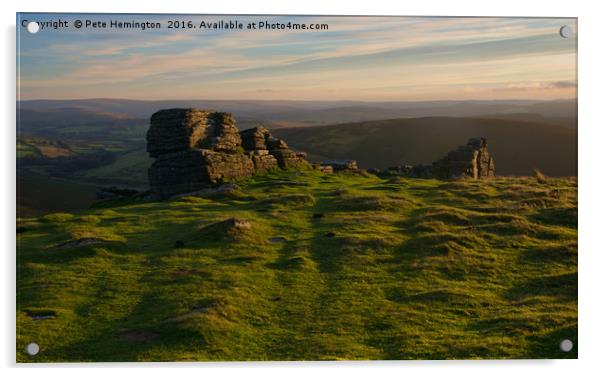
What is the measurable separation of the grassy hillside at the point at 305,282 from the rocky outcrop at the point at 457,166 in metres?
25.7

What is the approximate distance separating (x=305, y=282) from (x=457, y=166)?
4804 centimetres

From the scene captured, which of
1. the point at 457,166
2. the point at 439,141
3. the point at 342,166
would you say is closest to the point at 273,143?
the point at 342,166

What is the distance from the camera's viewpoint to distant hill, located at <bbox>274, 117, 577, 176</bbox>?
44922 mm

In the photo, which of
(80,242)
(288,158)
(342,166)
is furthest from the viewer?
(342,166)

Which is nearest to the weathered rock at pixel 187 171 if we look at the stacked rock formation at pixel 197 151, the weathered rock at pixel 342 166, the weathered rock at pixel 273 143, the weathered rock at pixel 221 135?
the stacked rock formation at pixel 197 151

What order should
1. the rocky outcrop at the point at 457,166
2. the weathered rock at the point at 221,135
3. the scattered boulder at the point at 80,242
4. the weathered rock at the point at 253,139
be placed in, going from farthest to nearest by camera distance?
1. the rocky outcrop at the point at 457,166
2. the weathered rock at the point at 253,139
3. the weathered rock at the point at 221,135
4. the scattered boulder at the point at 80,242

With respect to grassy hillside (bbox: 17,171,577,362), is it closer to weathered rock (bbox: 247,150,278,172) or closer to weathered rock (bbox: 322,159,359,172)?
weathered rock (bbox: 247,150,278,172)

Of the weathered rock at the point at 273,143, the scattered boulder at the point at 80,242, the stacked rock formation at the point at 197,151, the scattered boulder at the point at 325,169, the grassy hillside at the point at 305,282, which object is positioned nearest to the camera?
the grassy hillside at the point at 305,282

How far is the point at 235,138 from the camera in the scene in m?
69.7

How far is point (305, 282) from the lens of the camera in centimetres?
3500

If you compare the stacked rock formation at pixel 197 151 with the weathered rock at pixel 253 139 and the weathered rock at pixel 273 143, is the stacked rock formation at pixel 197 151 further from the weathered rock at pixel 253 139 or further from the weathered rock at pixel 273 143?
the weathered rock at pixel 273 143

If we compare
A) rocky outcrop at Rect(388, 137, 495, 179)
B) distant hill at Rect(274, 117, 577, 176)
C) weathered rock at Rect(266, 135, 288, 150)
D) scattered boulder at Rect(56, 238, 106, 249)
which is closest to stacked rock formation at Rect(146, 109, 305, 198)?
weathered rock at Rect(266, 135, 288, 150)

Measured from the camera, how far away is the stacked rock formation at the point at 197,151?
63.2 metres

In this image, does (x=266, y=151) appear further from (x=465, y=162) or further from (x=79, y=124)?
(x=79, y=124)
